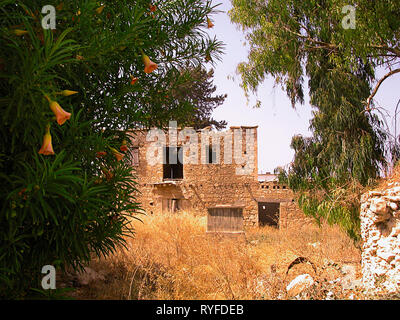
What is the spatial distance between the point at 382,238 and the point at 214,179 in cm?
1143

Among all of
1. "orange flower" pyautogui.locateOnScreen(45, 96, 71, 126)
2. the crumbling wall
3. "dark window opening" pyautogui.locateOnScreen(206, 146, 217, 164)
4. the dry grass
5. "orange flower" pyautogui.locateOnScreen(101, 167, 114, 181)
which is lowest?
the dry grass

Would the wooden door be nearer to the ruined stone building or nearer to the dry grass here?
the dry grass

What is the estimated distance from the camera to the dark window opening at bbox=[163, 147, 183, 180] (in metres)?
17.7

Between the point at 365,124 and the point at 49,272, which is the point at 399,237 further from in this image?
the point at 49,272

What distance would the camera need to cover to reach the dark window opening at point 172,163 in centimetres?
1772

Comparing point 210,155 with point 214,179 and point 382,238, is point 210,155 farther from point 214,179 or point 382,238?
point 382,238

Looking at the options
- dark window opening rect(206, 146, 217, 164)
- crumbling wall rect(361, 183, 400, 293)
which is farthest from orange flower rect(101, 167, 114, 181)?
dark window opening rect(206, 146, 217, 164)

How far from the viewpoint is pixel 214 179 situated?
1673 centimetres

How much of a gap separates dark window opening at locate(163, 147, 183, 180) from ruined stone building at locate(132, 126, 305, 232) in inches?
3.6

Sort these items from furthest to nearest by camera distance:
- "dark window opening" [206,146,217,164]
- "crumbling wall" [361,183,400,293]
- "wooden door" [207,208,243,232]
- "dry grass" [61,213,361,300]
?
1. "dark window opening" [206,146,217,164]
2. "wooden door" [207,208,243,232]
3. "crumbling wall" [361,183,400,293]
4. "dry grass" [61,213,361,300]

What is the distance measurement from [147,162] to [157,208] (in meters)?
2.48

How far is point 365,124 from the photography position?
738 cm

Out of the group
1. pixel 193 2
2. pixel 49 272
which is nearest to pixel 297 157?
pixel 193 2

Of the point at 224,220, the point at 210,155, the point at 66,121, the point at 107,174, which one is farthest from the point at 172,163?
the point at 66,121
